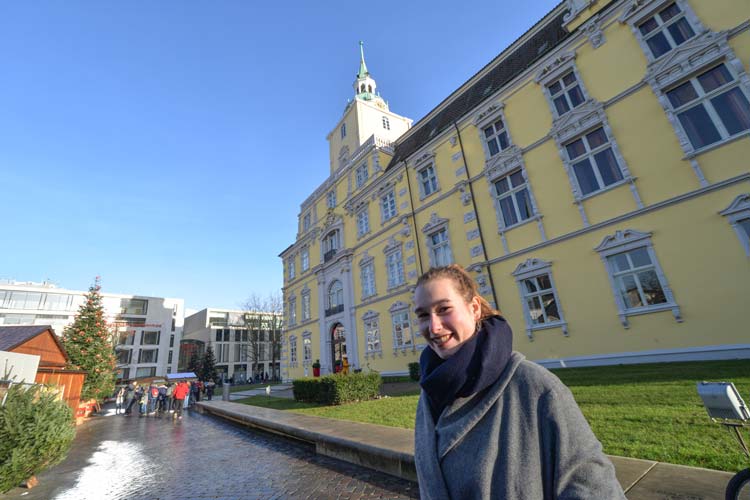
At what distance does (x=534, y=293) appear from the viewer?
14.0 m

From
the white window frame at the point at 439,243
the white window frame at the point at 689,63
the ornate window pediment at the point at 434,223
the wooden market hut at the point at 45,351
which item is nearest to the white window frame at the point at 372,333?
the white window frame at the point at 439,243

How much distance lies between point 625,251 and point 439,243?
880 cm

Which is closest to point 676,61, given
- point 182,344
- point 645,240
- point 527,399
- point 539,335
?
point 645,240

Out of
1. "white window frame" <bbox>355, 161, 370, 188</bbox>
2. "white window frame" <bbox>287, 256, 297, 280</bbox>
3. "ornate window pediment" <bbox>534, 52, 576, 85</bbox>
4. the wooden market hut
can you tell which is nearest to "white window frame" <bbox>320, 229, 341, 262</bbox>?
"white window frame" <bbox>355, 161, 370, 188</bbox>

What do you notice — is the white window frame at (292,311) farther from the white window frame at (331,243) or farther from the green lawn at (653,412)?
the green lawn at (653,412)

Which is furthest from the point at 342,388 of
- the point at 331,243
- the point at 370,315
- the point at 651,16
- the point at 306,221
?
the point at 306,221

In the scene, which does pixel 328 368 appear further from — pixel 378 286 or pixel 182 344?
pixel 182 344

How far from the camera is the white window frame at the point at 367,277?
2302 centimetres

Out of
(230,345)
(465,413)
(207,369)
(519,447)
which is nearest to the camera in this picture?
(519,447)

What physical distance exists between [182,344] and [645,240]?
304ft

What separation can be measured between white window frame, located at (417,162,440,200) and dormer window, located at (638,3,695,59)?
10432 mm

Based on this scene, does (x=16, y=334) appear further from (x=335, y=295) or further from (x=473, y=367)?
(x=473, y=367)

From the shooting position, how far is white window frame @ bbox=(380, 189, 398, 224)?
22.2 metres

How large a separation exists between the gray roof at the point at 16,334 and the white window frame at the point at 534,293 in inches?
782
